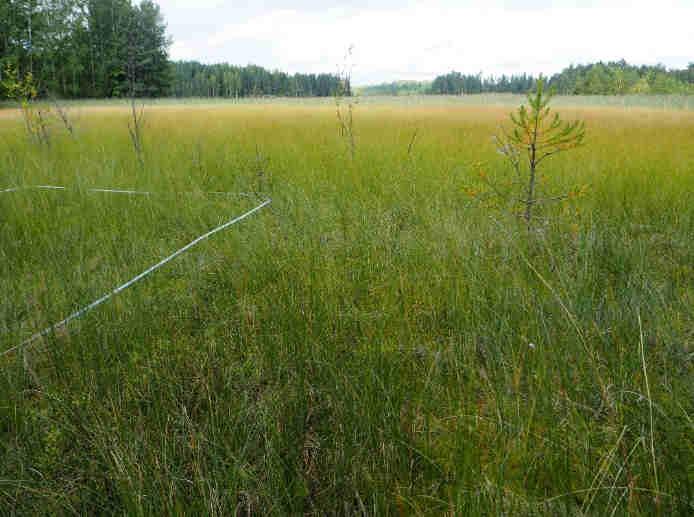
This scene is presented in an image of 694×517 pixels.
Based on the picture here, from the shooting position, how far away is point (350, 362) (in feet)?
4.81

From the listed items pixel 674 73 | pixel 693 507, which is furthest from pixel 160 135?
pixel 674 73

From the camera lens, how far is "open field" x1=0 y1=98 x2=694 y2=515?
1.00 metres

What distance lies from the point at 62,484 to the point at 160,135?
746cm

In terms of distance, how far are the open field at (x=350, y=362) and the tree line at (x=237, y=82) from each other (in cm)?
3048

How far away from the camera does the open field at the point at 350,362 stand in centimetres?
100

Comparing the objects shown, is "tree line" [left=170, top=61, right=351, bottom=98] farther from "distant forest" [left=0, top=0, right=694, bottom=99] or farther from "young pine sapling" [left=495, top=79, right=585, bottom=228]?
"young pine sapling" [left=495, top=79, right=585, bottom=228]

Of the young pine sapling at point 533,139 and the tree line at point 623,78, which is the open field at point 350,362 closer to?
the young pine sapling at point 533,139

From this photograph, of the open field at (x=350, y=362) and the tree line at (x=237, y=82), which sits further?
the tree line at (x=237, y=82)

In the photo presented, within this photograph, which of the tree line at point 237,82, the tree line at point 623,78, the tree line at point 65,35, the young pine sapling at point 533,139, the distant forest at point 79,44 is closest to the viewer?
the young pine sapling at point 533,139

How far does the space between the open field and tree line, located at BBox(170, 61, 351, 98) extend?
30.5 metres

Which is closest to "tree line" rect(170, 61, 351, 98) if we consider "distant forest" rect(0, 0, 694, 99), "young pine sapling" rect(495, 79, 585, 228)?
"distant forest" rect(0, 0, 694, 99)

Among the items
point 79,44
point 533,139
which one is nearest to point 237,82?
point 79,44

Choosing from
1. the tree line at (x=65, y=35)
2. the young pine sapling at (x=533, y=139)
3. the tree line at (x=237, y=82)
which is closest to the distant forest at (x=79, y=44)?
the tree line at (x=65, y=35)

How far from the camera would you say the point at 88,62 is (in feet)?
42.6
